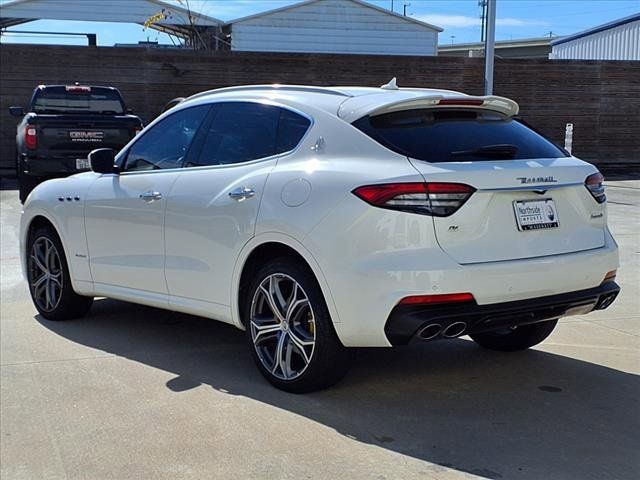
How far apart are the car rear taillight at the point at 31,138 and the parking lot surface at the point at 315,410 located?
629cm

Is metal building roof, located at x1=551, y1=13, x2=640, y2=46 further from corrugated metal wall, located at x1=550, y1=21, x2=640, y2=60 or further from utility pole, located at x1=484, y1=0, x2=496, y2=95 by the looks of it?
utility pole, located at x1=484, y1=0, x2=496, y2=95

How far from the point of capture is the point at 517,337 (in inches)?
213

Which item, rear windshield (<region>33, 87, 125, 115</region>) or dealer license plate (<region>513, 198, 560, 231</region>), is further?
rear windshield (<region>33, 87, 125, 115</region>)

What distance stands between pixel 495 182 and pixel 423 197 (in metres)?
0.42

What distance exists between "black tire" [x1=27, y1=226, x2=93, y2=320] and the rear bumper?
10.9 ft

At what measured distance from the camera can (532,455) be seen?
3764mm

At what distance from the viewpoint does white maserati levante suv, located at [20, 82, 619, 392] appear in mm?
4051

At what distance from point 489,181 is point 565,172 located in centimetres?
58

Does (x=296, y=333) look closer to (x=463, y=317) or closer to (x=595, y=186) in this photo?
(x=463, y=317)

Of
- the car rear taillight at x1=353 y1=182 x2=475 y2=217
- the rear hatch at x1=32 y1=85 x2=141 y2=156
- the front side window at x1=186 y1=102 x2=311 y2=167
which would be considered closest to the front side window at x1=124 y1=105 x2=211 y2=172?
the front side window at x1=186 y1=102 x2=311 y2=167

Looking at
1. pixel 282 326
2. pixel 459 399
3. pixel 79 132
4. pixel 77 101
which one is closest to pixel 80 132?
pixel 79 132

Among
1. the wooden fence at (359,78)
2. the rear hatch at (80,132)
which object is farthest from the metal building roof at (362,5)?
the rear hatch at (80,132)

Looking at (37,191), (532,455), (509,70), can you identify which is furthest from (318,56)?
(532,455)

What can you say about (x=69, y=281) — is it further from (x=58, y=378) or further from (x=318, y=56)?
(x=318, y=56)
